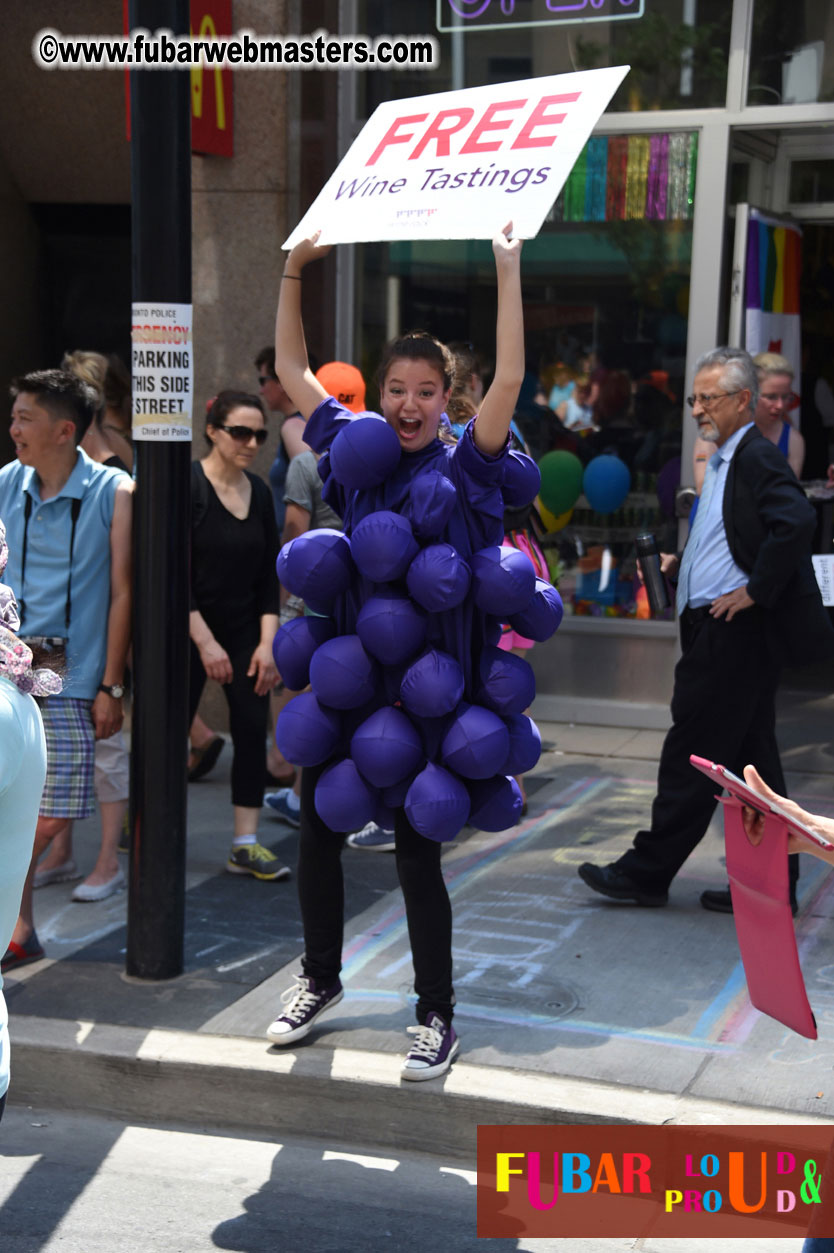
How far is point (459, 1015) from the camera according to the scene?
4.58m

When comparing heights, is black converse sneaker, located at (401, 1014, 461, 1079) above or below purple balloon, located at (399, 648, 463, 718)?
below

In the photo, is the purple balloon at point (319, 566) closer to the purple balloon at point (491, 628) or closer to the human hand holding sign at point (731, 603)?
the purple balloon at point (491, 628)

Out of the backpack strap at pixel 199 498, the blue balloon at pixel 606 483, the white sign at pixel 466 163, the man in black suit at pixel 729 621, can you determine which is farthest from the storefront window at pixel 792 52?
the white sign at pixel 466 163

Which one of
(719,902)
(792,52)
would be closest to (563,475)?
(792,52)

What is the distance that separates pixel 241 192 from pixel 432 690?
497 cm

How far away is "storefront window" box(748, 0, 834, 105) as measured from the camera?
25.1ft

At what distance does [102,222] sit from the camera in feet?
31.0

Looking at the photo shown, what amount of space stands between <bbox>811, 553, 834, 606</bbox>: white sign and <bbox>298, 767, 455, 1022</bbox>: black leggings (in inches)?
90.1

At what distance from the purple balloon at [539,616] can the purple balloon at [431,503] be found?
334mm

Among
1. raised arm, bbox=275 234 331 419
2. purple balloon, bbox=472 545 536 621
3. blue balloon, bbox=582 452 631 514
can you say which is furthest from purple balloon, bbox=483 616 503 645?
blue balloon, bbox=582 452 631 514

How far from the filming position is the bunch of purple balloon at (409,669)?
3.94 meters

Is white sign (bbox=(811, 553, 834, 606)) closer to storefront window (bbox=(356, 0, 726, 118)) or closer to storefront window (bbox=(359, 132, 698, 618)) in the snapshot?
storefront window (bbox=(359, 132, 698, 618))

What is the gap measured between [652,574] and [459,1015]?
209 cm

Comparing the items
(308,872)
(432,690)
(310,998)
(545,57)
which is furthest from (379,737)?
(545,57)
